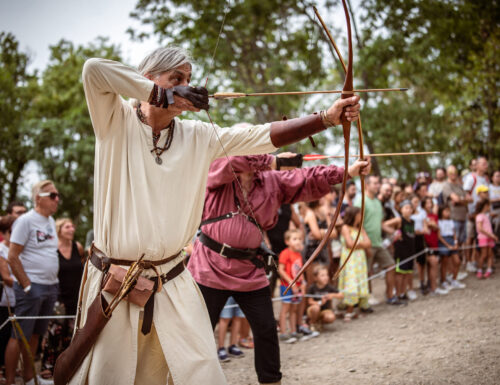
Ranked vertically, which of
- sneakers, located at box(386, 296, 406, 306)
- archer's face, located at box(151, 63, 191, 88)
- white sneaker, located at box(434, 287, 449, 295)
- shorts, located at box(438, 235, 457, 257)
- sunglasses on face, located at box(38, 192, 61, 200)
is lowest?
sneakers, located at box(386, 296, 406, 306)

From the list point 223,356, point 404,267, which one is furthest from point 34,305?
point 404,267

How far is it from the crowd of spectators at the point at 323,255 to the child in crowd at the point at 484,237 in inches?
0.7

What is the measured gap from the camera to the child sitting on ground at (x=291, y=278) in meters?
6.23

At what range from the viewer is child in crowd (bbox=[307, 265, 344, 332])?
6.49 metres

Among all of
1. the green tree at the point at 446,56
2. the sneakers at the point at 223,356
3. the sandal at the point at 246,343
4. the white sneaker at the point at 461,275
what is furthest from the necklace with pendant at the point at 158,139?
the green tree at the point at 446,56

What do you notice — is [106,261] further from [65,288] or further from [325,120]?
[65,288]

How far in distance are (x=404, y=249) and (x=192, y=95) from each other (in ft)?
21.2

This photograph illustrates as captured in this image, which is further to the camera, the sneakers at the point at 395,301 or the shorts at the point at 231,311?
the sneakers at the point at 395,301

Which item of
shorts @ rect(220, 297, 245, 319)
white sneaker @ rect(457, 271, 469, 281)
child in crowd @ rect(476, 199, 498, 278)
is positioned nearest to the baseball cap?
child in crowd @ rect(476, 199, 498, 278)

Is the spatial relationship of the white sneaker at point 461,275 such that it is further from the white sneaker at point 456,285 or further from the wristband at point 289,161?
the wristband at point 289,161

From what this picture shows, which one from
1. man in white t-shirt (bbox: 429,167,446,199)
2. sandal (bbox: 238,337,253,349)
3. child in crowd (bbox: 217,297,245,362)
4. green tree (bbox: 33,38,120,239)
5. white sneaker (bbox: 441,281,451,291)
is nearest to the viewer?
child in crowd (bbox: 217,297,245,362)

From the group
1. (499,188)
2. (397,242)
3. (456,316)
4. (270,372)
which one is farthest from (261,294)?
(499,188)

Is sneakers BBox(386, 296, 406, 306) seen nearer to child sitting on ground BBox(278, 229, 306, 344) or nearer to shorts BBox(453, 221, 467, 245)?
child sitting on ground BBox(278, 229, 306, 344)

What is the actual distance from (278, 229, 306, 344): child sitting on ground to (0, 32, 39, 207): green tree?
11604 mm
